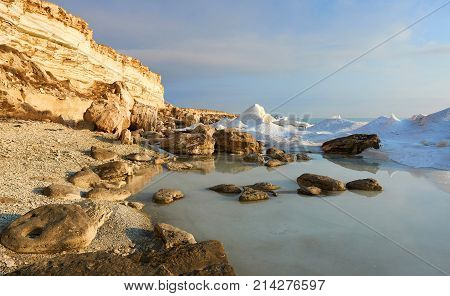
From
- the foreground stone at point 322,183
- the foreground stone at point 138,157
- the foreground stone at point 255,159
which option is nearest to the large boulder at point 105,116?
the foreground stone at point 138,157

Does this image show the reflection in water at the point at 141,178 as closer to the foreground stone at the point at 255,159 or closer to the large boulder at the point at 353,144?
the foreground stone at the point at 255,159

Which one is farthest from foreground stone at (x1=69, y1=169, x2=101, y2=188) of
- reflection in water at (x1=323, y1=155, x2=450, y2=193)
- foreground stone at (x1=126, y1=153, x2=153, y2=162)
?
reflection in water at (x1=323, y1=155, x2=450, y2=193)

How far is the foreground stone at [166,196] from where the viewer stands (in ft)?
21.5

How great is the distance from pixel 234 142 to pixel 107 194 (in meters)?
9.35

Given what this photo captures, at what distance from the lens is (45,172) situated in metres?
7.30

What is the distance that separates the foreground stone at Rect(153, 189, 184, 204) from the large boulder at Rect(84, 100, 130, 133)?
344 inches

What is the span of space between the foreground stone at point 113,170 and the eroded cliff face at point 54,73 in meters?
6.31

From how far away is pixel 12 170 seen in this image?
22.5 feet

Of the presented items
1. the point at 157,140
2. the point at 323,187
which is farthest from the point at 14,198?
the point at 157,140

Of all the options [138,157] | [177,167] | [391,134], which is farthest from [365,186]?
[391,134]

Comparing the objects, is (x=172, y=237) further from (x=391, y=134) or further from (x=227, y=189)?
(x=391, y=134)

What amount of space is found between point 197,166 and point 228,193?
397 cm

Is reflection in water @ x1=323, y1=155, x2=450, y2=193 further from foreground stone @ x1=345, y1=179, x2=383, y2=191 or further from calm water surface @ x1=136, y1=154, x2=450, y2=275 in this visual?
foreground stone @ x1=345, y1=179, x2=383, y2=191
